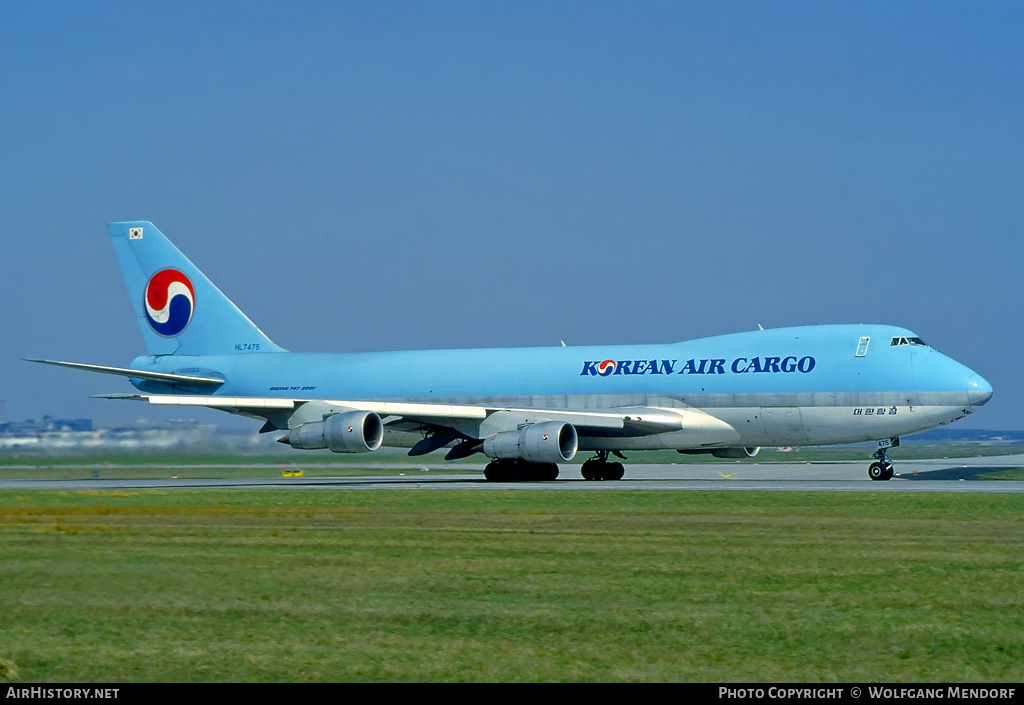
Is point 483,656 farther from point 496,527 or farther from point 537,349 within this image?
point 537,349

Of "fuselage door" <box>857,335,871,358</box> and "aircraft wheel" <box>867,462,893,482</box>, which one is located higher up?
"fuselage door" <box>857,335,871,358</box>

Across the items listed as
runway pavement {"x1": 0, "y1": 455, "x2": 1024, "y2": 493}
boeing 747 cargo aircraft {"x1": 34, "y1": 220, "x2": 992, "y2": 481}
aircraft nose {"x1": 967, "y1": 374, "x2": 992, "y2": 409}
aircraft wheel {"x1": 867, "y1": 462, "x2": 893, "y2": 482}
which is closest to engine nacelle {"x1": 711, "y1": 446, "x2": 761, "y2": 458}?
boeing 747 cargo aircraft {"x1": 34, "y1": 220, "x2": 992, "y2": 481}

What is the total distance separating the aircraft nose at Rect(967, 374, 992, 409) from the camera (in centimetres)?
3450

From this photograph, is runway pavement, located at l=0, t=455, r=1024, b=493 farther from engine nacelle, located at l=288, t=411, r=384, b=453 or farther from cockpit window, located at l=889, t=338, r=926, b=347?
cockpit window, located at l=889, t=338, r=926, b=347

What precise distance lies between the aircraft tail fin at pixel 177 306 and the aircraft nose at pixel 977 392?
985 inches

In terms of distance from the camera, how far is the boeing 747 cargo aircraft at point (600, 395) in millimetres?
35594

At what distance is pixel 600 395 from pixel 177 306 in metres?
17.4

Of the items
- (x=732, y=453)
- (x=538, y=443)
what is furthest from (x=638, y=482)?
(x=732, y=453)

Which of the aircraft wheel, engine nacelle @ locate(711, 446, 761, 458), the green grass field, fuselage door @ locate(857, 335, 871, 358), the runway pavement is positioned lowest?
the green grass field

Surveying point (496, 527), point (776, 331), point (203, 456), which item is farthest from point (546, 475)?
point (496, 527)

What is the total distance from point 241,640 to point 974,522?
46.8ft

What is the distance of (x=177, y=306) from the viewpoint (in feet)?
155

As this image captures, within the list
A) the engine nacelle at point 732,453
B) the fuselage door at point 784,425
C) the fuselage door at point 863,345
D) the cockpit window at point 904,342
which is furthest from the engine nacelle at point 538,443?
the cockpit window at point 904,342

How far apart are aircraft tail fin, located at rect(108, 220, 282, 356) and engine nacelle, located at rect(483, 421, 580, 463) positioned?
13.2m
